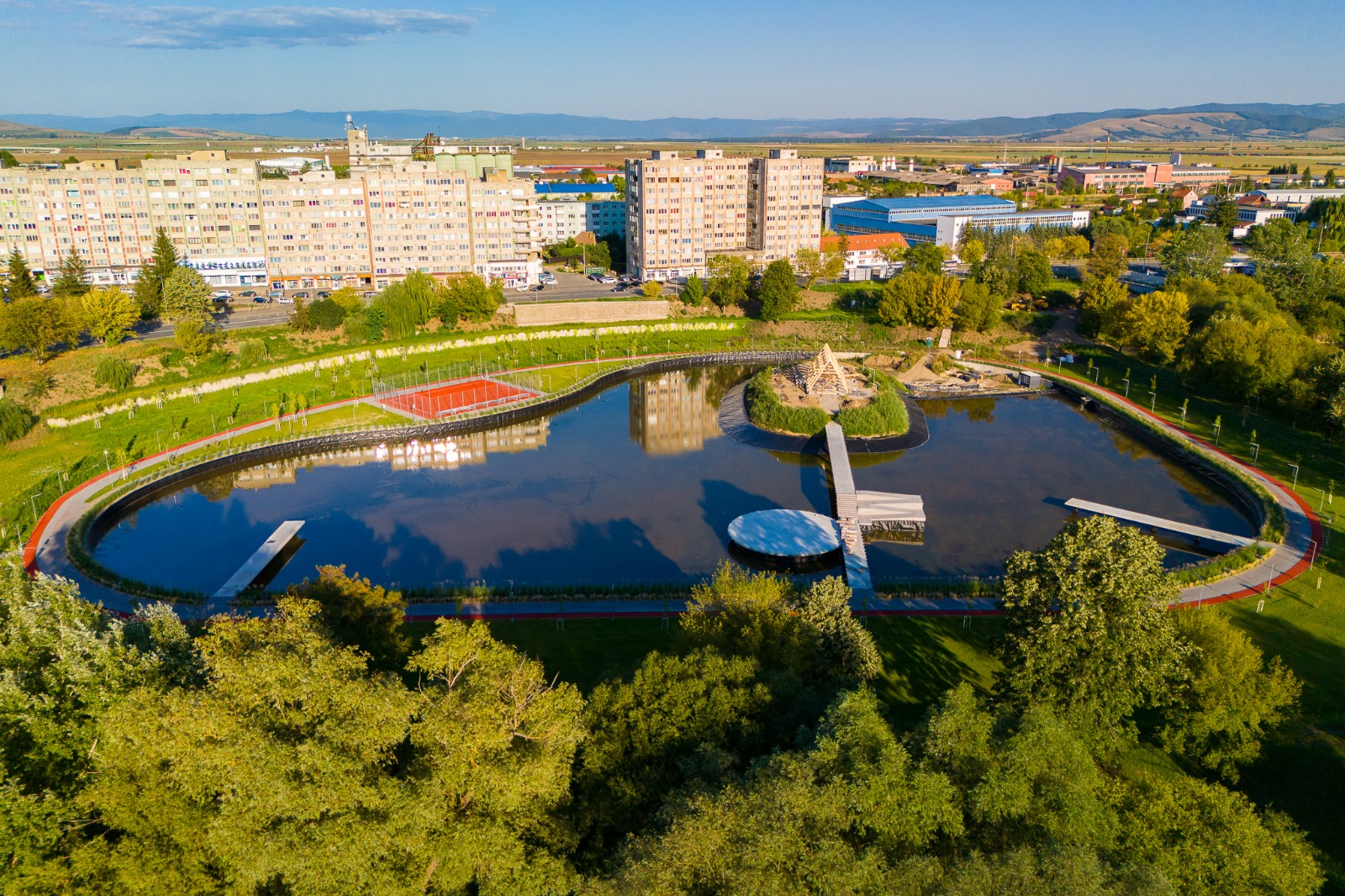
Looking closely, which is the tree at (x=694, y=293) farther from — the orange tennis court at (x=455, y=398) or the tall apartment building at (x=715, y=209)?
the orange tennis court at (x=455, y=398)

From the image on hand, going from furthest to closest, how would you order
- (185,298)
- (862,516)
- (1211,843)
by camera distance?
(185,298) → (862,516) → (1211,843)

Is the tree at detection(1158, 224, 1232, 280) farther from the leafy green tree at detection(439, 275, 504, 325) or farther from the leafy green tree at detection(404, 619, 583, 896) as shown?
the leafy green tree at detection(404, 619, 583, 896)

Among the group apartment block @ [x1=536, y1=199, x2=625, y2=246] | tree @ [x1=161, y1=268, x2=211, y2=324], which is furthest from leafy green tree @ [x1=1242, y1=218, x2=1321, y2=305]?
tree @ [x1=161, y1=268, x2=211, y2=324]

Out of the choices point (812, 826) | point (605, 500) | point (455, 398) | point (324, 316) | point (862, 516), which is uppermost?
point (324, 316)

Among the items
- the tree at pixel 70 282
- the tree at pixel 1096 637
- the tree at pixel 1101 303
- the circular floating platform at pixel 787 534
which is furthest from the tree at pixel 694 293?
the tree at pixel 1096 637

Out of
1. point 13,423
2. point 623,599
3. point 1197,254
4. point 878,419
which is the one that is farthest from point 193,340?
point 1197,254

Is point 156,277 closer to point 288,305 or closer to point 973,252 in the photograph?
point 288,305
